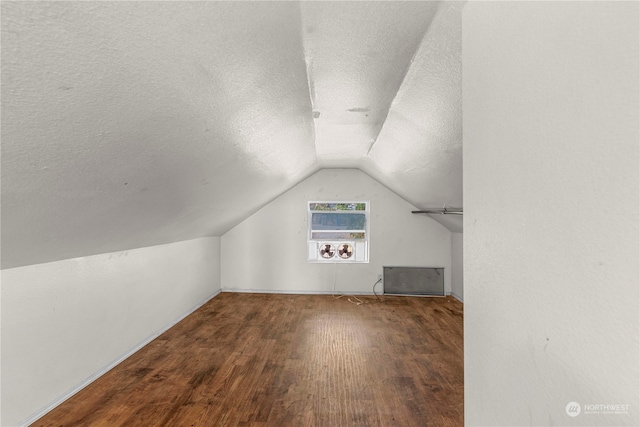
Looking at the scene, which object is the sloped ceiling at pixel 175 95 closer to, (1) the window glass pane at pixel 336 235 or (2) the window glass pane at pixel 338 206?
(2) the window glass pane at pixel 338 206

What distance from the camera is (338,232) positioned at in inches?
197

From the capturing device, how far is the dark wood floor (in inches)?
74.0

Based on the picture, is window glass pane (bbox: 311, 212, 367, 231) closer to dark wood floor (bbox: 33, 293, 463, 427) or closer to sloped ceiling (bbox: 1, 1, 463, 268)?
dark wood floor (bbox: 33, 293, 463, 427)

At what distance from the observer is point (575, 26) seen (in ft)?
1.60

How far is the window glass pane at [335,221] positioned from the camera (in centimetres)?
502

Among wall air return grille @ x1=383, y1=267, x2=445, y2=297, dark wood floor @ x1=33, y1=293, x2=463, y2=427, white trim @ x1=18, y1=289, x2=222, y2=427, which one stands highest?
wall air return grille @ x1=383, y1=267, x2=445, y2=297

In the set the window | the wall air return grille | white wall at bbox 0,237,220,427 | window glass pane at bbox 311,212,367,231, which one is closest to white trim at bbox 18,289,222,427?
white wall at bbox 0,237,220,427

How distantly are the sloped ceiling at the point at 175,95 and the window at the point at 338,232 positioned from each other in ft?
9.17

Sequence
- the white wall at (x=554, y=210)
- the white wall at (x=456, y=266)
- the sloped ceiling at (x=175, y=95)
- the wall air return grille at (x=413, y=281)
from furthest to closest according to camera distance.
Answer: the wall air return grille at (x=413, y=281) → the white wall at (x=456, y=266) → the sloped ceiling at (x=175, y=95) → the white wall at (x=554, y=210)

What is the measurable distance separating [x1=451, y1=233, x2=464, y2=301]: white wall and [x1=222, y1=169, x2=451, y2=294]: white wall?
13 cm

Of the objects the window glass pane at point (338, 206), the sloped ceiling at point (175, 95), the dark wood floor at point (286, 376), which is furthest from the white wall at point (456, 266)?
the sloped ceiling at point (175, 95)

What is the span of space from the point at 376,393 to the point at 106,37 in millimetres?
2399

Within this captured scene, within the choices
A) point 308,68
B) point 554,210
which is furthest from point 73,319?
point 554,210

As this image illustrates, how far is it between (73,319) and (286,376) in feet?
5.21
